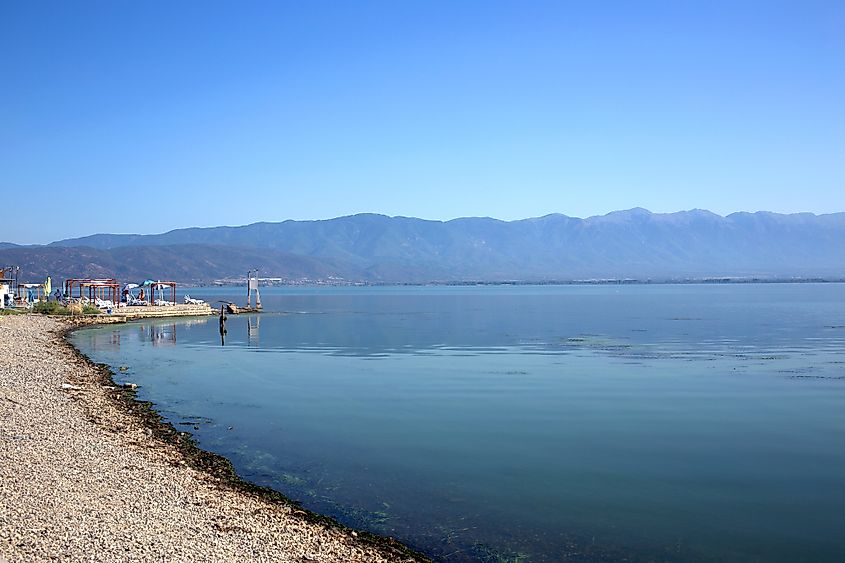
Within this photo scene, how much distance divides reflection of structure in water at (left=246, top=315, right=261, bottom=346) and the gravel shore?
111 feet

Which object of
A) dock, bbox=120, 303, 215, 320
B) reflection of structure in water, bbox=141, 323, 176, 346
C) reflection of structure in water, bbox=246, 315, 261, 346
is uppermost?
dock, bbox=120, 303, 215, 320

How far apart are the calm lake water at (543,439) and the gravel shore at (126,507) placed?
4.71 feet

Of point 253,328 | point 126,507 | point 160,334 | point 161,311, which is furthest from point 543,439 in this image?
point 161,311

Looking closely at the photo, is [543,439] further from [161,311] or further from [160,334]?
[161,311]

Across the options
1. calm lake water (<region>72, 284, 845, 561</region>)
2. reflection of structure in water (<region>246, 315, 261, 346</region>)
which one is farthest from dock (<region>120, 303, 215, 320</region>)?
calm lake water (<region>72, 284, 845, 561</region>)

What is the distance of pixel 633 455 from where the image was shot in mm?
18266

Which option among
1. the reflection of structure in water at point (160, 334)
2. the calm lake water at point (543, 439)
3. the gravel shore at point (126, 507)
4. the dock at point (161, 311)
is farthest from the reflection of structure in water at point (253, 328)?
the gravel shore at point (126, 507)

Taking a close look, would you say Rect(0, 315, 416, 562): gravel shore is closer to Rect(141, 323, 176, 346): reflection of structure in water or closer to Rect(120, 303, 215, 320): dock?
Rect(141, 323, 176, 346): reflection of structure in water

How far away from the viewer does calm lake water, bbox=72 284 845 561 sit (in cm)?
1307

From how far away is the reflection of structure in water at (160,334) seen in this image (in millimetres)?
53353

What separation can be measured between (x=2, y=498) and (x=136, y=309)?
75.1 meters

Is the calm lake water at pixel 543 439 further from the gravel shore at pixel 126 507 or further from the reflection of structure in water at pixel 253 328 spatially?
the reflection of structure in water at pixel 253 328

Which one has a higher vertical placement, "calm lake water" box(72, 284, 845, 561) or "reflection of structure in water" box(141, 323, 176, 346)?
"calm lake water" box(72, 284, 845, 561)

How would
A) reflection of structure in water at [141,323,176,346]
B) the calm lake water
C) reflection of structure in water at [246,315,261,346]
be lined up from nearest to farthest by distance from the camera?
the calm lake water < reflection of structure in water at [141,323,176,346] < reflection of structure in water at [246,315,261,346]
